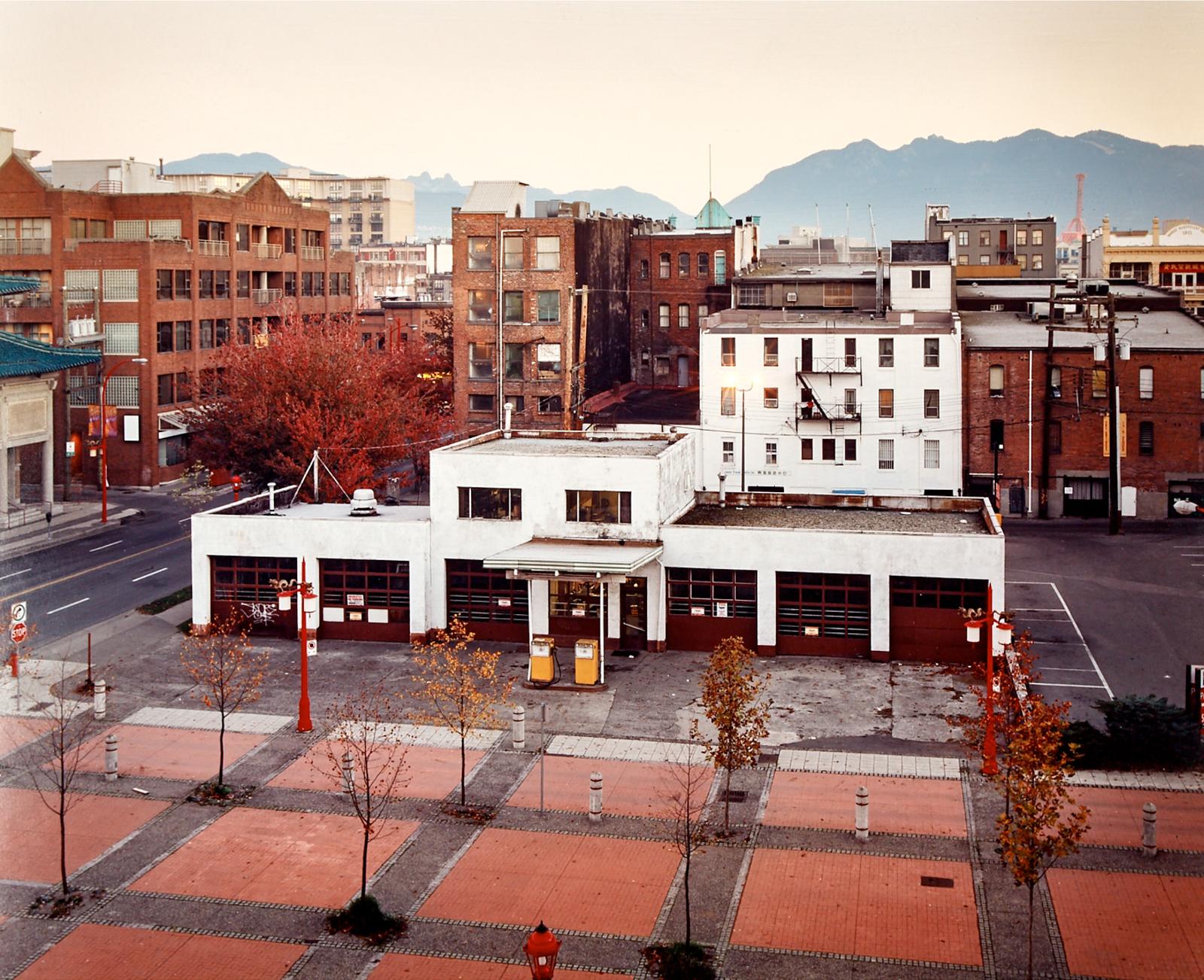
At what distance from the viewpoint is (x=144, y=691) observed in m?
42.5

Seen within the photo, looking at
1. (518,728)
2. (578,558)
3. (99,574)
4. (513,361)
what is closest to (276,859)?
(518,728)

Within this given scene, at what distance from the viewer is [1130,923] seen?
85.9 ft

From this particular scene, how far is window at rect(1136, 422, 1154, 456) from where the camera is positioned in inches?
2908

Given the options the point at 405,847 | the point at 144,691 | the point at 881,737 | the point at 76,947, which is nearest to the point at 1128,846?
the point at 881,737

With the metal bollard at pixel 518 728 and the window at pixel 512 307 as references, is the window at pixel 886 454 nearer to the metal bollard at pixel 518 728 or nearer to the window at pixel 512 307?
the window at pixel 512 307

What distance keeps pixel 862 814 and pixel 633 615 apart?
17138 millimetres

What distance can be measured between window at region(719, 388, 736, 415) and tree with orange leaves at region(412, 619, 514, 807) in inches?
1301

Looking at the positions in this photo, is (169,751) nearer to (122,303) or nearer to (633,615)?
(633,615)

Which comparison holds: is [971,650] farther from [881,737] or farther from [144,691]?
[144,691]

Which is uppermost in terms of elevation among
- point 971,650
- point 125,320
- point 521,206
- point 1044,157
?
point 1044,157

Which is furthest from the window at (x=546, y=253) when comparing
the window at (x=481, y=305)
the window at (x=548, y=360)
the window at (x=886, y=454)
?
the window at (x=886, y=454)

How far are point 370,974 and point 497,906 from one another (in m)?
3.32

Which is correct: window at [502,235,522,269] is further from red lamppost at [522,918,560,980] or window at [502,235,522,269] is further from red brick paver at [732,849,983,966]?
red lamppost at [522,918,560,980]

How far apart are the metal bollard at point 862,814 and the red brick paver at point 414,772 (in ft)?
31.7
